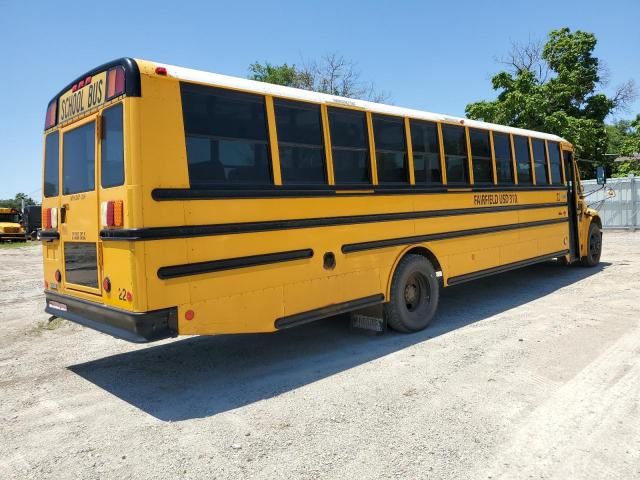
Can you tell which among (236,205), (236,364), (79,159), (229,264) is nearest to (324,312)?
(236,364)

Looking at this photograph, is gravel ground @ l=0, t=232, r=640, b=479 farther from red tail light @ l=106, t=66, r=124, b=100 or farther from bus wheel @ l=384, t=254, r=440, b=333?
red tail light @ l=106, t=66, r=124, b=100

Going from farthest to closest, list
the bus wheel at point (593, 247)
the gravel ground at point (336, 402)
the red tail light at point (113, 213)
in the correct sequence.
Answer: the bus wheel at point (593, 247) → the red tail light at point (113, 213) → the gravel ground at point (336, 402)

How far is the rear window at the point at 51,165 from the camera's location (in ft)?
15.7

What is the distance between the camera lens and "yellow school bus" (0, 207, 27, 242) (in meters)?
29.7

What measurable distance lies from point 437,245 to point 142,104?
3.80 m

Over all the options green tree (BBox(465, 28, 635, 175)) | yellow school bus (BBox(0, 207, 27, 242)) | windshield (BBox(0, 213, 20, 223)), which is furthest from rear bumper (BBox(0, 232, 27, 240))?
green tree (BBox(465, 28, 635, 175))

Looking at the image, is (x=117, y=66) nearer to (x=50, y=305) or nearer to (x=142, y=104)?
(x=142, y=104)

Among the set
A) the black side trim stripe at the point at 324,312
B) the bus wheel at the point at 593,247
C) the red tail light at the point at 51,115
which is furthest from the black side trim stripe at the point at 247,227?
the bus wheel at the point at 593,247

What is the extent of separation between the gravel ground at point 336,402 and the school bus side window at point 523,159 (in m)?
2.35

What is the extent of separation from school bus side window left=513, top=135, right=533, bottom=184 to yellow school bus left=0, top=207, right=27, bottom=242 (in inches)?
1162

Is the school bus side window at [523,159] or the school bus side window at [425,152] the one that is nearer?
the school bus side window at [425,152]

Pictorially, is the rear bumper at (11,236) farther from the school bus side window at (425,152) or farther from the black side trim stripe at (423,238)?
the school bus side window at (425,152)

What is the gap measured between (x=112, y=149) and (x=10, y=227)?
30.8 meters

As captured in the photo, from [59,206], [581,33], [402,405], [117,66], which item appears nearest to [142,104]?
[117,66]
